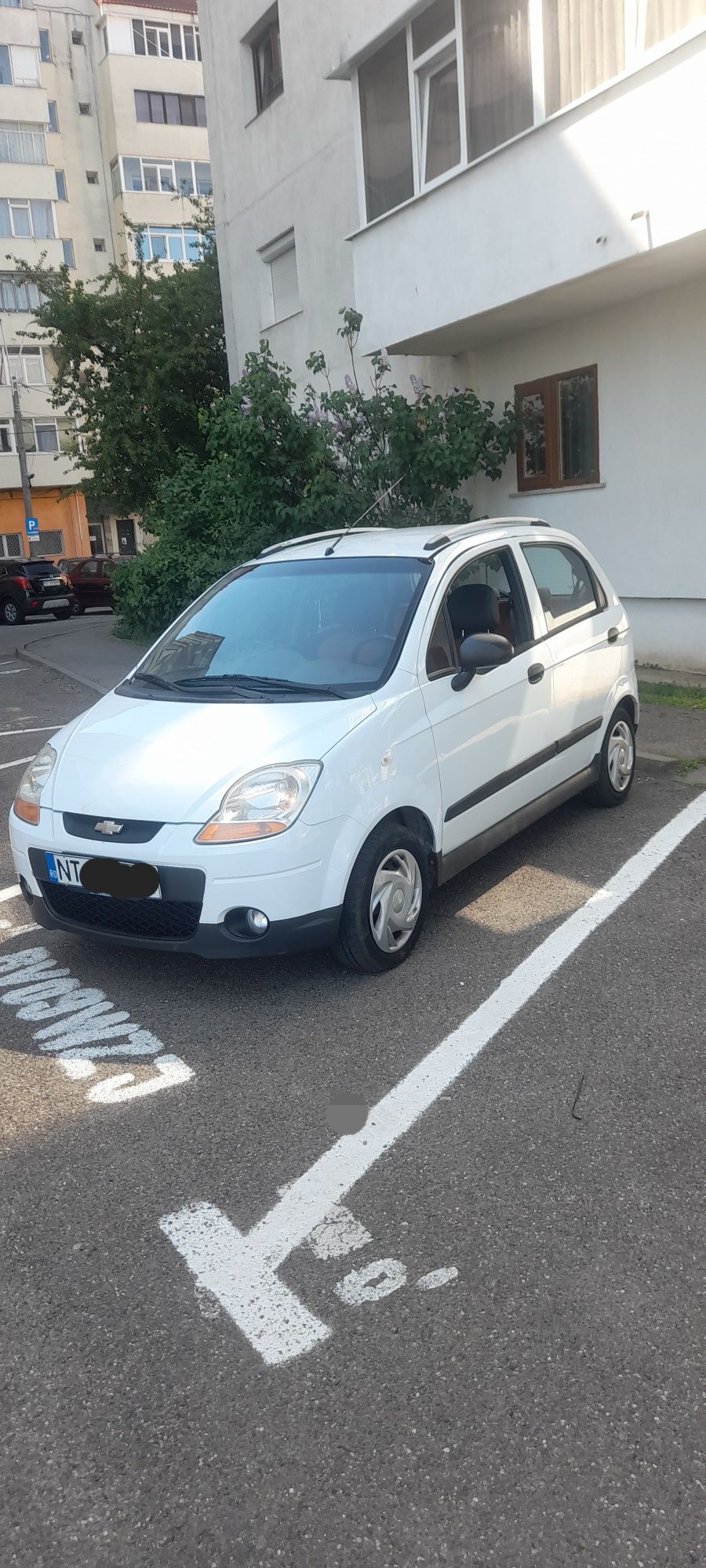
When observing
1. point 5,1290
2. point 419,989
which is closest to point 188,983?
point 419,989

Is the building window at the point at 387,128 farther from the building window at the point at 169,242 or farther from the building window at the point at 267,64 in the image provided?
the building window at the point at 169,242

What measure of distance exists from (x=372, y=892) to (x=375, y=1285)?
180 centimetres

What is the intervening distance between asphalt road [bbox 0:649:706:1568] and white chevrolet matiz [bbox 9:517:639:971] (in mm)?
427

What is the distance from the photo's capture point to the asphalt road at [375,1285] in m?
2.21

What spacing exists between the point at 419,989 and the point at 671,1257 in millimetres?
1770

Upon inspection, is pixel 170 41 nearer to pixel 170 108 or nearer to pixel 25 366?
pixel 170 108

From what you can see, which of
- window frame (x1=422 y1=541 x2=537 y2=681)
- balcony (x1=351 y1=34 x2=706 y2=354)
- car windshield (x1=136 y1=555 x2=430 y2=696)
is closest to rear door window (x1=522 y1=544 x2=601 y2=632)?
window frame (x1=422 y1=541 x2=537 y2=681)

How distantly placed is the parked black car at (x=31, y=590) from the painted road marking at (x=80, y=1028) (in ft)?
86.3

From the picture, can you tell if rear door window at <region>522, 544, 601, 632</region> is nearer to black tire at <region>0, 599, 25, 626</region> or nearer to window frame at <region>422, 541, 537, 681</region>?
window frame at <region>422, 541, 537, 681</region>

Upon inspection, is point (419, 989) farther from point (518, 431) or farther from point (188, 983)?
point (518, 431)

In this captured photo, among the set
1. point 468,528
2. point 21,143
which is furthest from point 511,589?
point 21,143

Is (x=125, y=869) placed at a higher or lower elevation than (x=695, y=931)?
higher

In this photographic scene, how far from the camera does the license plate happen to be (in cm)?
426

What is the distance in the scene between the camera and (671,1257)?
2852 mm
